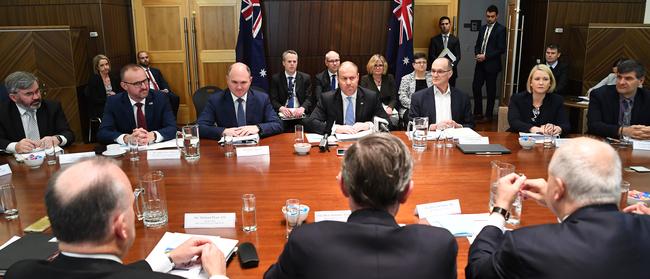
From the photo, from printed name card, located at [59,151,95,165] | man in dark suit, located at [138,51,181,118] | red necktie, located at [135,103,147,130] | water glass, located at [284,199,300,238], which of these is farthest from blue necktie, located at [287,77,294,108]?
water glass, located at [284,199,300,238]

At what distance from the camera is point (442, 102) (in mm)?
4477

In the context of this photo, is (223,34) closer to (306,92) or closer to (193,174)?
(306,92)

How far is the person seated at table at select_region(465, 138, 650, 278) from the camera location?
1392 mm

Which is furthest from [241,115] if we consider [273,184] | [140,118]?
[273,184]

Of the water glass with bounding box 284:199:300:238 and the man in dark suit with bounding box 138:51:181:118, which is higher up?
the man in dark suit with bounding box 138:51:181:118

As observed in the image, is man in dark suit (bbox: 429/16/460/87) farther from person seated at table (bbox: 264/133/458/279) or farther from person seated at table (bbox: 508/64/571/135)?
person seated at table (bbox: 264/133/458/279)

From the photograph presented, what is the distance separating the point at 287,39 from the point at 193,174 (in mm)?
4672

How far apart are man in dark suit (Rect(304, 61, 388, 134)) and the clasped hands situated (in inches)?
103

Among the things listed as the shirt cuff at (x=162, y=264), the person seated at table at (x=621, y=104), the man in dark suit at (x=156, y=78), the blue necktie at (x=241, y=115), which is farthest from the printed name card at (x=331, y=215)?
the man in dark suit at (x=156, y=78)

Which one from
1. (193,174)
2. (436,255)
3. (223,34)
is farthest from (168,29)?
(436,255)

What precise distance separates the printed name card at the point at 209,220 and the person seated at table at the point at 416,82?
13.5 ft

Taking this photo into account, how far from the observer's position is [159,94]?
4.05 meters

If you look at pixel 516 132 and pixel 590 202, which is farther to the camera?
pixel 516 132

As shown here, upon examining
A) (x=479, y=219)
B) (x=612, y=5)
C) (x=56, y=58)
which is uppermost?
(x=612, y=5)
